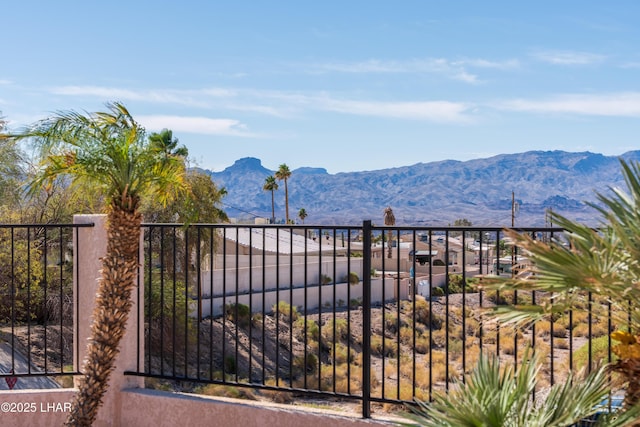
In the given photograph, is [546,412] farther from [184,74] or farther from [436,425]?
[184,74]

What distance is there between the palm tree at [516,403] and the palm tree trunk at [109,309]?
295cm

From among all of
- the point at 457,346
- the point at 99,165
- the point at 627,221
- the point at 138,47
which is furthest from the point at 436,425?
the point at 138,47

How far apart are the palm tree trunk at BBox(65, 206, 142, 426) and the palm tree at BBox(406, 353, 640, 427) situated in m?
2.95

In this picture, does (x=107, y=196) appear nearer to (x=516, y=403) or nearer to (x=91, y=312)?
(x=91, y=312)

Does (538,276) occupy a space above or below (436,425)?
above

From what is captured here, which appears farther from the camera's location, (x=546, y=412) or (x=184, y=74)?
(x=184, y=74)

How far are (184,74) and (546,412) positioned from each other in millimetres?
157882

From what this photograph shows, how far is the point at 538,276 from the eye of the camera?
123 inches

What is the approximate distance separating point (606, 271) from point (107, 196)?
3683mm

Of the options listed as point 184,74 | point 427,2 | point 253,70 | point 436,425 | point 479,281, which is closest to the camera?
point 436,425

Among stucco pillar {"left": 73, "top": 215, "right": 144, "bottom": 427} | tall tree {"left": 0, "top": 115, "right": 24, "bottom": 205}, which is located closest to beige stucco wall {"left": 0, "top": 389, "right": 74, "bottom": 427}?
stucco pillar {"left": 73, "top": 215, "right": 144, "bottom": 427}

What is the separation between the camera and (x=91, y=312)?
5.85 metres

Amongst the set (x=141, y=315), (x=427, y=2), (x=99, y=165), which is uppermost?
(x=427, y=2)

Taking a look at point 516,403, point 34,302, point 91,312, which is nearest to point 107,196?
point 91,312
